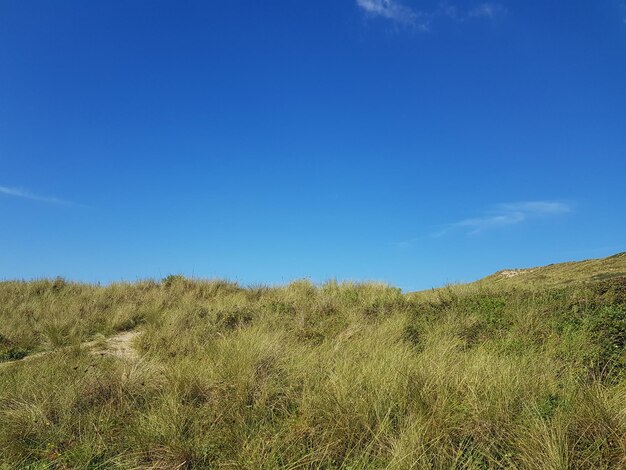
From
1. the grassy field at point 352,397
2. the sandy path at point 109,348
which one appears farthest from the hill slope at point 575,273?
the sandy path at point 109,348

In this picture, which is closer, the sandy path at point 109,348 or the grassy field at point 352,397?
the grassy field at point 352,397

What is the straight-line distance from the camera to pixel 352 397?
4.54m

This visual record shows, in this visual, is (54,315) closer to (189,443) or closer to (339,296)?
(339,296)

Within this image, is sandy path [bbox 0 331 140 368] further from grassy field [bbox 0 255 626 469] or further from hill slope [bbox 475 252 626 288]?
hill slope [bbox 475 252 626 288]

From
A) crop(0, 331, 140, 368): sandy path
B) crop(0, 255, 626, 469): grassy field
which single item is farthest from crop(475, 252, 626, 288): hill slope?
crop(0, 331, 140, 368): sandy path

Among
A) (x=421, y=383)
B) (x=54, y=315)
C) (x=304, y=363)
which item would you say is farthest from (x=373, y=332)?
(x=54, y=315)

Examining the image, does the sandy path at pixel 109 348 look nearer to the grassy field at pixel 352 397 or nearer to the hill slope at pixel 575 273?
the grassy field at pixel 352 397

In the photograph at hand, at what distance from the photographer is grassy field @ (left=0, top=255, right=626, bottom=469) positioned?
380 cm

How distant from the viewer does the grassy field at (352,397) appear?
3.80 m

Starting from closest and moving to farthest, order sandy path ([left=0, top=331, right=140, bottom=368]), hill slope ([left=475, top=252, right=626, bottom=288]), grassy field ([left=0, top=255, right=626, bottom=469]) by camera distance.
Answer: grassy field ([left=0, top=255, right=626, bottom=469]) → sandy path ([left=0, top=331, right=140, bottom=368]) → hill slope ([left=475, top=252, right=626, bottom=288])

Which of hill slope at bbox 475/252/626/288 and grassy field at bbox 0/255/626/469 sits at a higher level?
hill slope at bbox 475/252/626/288

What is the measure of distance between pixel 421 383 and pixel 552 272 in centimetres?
1360

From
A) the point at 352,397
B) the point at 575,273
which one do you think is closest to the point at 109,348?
the point at 352,397

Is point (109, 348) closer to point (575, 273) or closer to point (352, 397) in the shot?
point (352, 397)
